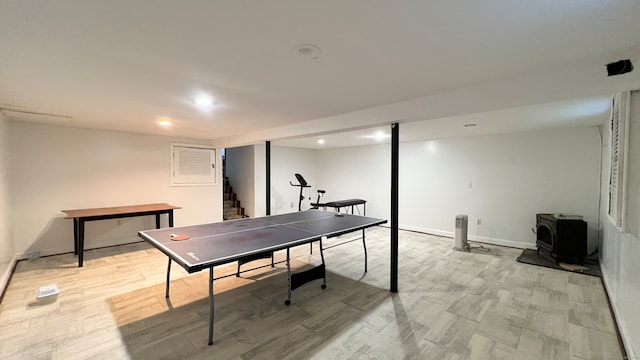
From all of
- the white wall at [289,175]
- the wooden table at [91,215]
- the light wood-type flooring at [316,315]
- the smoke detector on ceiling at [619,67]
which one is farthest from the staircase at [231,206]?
the smoke detector on ceiling at [619,67]

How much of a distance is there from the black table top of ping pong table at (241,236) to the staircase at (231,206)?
12.2 feet

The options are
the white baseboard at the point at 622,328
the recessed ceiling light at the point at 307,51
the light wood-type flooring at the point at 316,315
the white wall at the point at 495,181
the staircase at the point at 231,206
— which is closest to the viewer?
the recessed ceiling light at the point at 307,51

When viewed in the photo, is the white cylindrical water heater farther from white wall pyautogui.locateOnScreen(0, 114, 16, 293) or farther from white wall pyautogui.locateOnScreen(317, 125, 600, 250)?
white wall pyautogui.locateOnScreen(0, 114, 16, 293)

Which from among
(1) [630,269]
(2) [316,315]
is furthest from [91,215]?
(1) [630,269]

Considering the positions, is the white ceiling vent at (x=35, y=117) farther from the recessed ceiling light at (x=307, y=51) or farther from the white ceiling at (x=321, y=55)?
the recessed ceiling light at (x=307, y=51)

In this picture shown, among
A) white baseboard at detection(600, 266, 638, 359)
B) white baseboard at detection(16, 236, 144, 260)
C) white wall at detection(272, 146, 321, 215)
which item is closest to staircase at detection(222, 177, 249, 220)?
white wall at detection(272, 146, 321, 215)

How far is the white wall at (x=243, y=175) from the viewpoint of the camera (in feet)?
23.7

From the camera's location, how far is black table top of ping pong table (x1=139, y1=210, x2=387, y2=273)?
219 centimetres

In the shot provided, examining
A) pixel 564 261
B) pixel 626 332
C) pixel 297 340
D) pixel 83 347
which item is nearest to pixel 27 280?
pixel 83 347

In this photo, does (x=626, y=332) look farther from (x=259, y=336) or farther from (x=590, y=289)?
(x=259, y=336)

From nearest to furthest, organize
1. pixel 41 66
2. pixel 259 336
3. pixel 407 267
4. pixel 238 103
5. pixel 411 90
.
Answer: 1. pixel 41 66
2. pixel 259 336
3. pixel 411 90
4. pixel 238 103
5. pixel 407 267

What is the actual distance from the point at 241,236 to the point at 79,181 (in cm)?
387

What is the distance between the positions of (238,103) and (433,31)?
7.22 feet

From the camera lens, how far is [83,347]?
6.99ft
